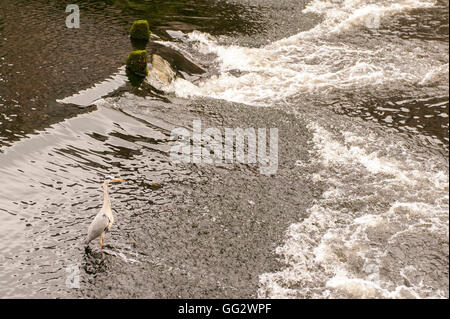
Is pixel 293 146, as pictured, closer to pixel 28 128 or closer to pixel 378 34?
pixel 28 128

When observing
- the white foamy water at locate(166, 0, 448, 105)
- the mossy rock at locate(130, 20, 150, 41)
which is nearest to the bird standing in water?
the white foamy water at locate(166, 0, 448, 105)

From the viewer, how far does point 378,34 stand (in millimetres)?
23203

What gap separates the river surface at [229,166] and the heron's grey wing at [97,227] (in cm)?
41

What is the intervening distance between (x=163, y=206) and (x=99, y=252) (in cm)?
214

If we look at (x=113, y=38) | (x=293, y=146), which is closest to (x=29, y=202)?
(x=293, y=146)

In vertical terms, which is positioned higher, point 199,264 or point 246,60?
point 246,60

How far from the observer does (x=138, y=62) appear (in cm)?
1861

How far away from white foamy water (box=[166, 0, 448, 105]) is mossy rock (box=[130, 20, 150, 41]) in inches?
85.5
